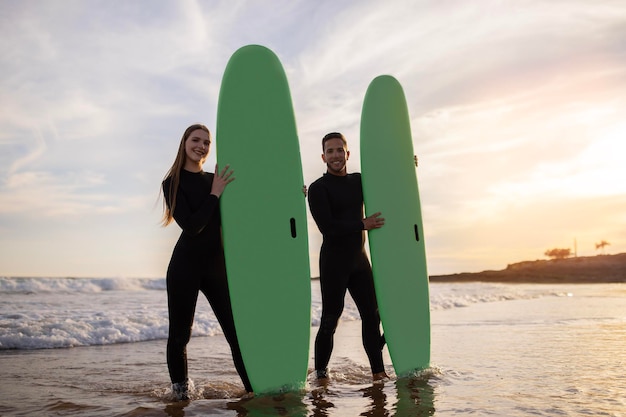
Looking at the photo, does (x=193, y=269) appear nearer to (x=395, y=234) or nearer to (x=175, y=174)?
(x=175, y=174)

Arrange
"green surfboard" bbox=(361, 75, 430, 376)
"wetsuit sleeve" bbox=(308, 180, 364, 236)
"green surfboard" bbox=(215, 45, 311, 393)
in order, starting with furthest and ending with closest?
"green surfboard" bbox=(361, 75, 430, 376)
"wetsuit sleeve" bbox=(308, 180, 364, 236)
"green surfboard" bbox=(215, 45, 311, 393)

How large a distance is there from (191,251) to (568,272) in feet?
131

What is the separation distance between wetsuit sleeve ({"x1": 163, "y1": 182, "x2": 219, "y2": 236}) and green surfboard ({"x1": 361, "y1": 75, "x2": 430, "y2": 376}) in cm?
122

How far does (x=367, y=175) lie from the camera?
384cm

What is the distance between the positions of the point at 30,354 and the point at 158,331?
1.72 metres

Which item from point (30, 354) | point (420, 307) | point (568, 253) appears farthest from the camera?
point (568, 253)

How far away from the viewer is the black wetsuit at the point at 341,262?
357 cm

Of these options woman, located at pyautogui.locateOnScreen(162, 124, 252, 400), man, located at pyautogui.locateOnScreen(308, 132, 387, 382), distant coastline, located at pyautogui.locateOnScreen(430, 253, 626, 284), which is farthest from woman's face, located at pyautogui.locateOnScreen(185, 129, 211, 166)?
distant coastline, located at pyautogui.locateOnScreen(430, 253, 626, 284)

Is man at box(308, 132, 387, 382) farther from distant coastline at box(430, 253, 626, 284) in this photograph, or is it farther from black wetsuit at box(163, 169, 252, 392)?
distant coastline at box(430, 253, 626, 284)

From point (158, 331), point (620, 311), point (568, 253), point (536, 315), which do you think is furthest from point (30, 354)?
point (568, 253)

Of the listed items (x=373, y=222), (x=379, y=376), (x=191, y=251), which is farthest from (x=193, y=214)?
(x=379, y=376)

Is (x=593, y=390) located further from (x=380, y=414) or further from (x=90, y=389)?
(x=90, y=389)

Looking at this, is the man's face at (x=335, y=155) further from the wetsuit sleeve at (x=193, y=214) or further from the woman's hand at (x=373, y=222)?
the wetsuit sleeve at (x=193, y=214)

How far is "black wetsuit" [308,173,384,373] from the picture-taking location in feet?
11.7
